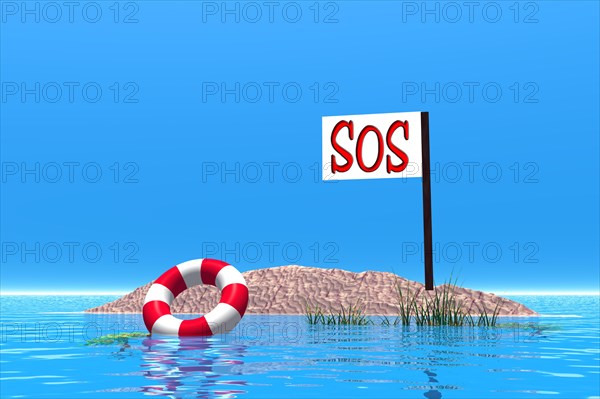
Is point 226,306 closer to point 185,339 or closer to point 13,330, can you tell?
point 185,339

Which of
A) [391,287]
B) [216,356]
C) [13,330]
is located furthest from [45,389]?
[391,287]

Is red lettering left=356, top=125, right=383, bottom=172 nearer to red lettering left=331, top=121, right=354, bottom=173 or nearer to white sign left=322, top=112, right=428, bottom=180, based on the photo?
white sign left=322, top=112, right=428, bottom=180

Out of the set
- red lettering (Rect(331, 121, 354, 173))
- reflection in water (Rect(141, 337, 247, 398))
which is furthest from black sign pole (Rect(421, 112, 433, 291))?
reflection in water (Rect(141, 337, 247, 398))

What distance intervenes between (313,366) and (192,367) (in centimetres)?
142

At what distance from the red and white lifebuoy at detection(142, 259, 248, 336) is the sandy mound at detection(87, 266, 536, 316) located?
1167 cm

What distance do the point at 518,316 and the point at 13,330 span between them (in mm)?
16088

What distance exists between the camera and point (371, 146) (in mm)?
13477

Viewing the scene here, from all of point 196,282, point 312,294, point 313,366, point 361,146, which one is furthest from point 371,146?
point 312,294

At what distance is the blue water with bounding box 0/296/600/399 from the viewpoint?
712 centimetres

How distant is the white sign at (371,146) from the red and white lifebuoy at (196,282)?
3.11 meters

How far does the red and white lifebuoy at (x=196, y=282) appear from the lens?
14133mm

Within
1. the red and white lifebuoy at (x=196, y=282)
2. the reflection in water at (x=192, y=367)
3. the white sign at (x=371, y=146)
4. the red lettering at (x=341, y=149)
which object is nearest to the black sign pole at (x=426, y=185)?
the white sign at (x=371, y=146)

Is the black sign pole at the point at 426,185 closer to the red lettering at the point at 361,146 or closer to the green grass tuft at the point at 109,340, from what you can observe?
the red lettering at the point at 361,146

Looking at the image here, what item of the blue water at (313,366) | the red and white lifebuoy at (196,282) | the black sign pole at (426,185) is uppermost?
the black sign pole at (426,185)
